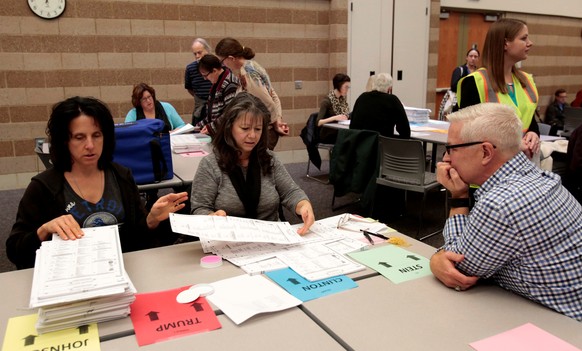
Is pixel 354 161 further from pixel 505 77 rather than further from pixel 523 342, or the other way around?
pixel 523 342

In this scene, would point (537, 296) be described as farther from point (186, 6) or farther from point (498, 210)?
point (186, 6)

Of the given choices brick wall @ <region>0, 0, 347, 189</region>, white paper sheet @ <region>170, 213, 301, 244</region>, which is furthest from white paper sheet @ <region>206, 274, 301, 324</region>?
brick wall @ <region>0, 0, 347, 189</region>

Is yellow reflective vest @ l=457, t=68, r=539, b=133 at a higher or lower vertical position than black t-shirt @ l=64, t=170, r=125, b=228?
higher

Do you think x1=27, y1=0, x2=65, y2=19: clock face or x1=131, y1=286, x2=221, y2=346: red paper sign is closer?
x1=131, y1=286, x2=221, y2=346: red paper sign

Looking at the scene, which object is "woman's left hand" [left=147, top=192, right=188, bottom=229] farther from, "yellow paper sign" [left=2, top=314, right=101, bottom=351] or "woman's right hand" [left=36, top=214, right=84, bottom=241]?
"yellow paper sign" [left=2, top=314, right=101, bottom=351]

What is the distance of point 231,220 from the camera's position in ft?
5.77

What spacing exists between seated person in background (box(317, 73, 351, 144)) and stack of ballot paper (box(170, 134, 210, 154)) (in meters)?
1.80

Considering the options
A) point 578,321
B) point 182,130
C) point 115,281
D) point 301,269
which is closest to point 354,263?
point 301,269

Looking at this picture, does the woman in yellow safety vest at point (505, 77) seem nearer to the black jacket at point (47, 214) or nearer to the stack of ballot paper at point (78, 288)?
the black jacket at point (47, 214)

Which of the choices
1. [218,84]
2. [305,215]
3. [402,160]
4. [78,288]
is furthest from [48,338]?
[402,160]

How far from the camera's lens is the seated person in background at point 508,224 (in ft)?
4.00

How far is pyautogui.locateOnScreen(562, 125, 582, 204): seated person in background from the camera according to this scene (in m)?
3.40

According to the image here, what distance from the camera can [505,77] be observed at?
2.42 meters

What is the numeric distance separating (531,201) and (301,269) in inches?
27.7
